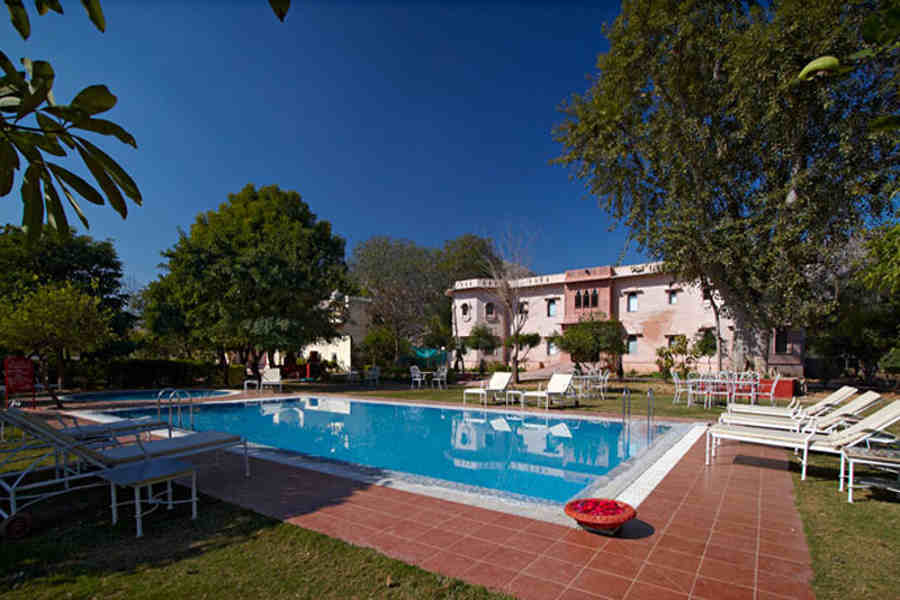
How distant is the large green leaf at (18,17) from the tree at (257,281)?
56.3ft

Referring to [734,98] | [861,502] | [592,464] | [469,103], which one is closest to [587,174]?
[734,98]

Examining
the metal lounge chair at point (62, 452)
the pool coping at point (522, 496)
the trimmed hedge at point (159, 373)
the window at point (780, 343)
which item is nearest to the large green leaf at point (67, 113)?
the metal lounge chair at point (62, 452)

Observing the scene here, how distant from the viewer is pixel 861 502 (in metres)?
4.58

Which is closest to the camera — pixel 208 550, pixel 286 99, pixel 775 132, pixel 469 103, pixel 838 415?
pixel 208 550

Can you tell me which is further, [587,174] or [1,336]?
[587,174]

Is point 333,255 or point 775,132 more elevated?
Result: point 775,132

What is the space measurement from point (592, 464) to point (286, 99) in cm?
1141

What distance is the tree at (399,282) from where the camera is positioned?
31.8 meters

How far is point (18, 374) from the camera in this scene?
12703mm

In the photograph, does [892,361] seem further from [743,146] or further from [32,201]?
[32,201]

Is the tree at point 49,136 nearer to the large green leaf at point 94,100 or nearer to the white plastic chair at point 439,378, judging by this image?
the large green leaf at point 94,100

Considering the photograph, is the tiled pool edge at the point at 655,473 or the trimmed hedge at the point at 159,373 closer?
the tiled pool edge at the point at 655,473

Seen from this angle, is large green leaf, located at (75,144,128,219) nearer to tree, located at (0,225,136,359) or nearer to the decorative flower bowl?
the decorative flower bowl

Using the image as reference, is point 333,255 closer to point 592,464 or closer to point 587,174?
point 587,174
